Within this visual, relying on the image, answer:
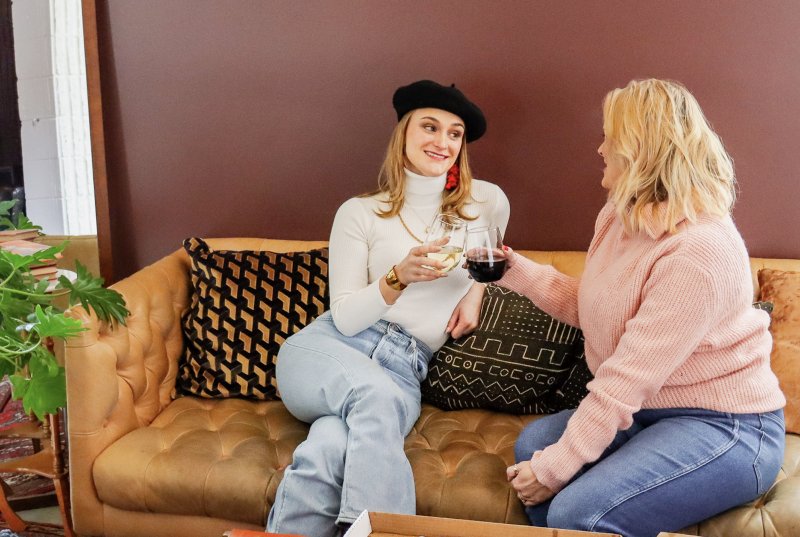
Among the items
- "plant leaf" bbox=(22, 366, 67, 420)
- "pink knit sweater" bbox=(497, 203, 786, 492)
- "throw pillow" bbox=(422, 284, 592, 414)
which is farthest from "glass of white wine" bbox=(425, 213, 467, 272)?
"plant leaf" bbox=(22, 366, 67, 420)

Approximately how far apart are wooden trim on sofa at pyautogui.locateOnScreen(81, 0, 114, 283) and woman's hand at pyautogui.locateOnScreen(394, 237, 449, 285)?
4.75 feet

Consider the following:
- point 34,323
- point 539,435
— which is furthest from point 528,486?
point 34,323

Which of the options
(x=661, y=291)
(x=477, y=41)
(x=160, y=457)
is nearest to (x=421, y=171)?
(x=477, y=41)

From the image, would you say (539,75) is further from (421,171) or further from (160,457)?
(160,457)

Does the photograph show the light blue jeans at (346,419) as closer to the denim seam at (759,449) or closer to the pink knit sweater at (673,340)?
the pink knit sweater at (673,340)

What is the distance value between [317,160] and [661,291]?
1.48 metres

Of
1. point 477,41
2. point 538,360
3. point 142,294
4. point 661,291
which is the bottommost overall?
point 538,360

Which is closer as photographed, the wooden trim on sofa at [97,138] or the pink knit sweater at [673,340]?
the pink knit sweater at [673,340]

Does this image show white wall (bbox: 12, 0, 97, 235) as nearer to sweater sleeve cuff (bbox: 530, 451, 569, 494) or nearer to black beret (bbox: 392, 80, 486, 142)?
black beret (bbox: 392, 80, 486, 142)

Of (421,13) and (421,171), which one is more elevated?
(421,13)

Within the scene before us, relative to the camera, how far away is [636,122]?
1575 millimetres

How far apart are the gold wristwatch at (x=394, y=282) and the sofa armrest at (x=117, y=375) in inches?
29.4

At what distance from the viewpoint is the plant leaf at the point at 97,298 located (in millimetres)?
1967

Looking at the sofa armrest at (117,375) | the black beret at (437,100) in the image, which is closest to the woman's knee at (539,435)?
the black beret at (437,100)
